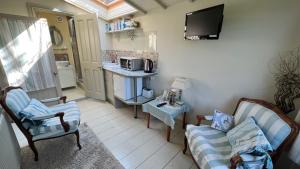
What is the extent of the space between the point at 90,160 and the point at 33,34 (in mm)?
2618

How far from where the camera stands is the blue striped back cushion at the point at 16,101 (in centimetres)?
152

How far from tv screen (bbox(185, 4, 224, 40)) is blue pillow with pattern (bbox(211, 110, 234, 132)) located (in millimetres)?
1010

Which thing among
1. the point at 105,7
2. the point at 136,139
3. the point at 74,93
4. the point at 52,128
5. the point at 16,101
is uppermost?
the point at 105,7

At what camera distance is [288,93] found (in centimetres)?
134

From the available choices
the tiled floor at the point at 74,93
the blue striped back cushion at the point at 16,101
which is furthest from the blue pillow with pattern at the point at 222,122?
the tiled floor at the point at 74,93

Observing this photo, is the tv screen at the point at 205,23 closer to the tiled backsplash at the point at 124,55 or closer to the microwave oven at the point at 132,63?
the tiled backsplash at the point at 124,55

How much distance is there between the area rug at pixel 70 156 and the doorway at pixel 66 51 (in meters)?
2.28

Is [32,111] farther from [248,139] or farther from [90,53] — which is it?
[248,139]

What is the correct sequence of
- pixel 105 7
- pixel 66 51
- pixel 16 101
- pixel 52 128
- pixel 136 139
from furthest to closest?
pixel 66 51 → pixel 105 7 → pixel 136 139 → pixel 52 128 → pixel 16 101

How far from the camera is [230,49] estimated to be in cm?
177

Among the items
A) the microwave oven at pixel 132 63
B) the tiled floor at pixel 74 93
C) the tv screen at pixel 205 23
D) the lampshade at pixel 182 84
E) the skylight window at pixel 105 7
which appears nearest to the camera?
the tv screen at pixel 205 23

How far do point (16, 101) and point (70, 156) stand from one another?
3.16 ft

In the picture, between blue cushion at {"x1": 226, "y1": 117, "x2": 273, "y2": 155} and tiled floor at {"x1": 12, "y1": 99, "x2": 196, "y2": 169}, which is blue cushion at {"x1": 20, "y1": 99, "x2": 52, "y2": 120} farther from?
blue cushion at {"x1": 226, "y1": 117, "x2": 273, "y2": 155}

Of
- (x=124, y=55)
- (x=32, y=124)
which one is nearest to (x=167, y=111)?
(x=32, y=124)
